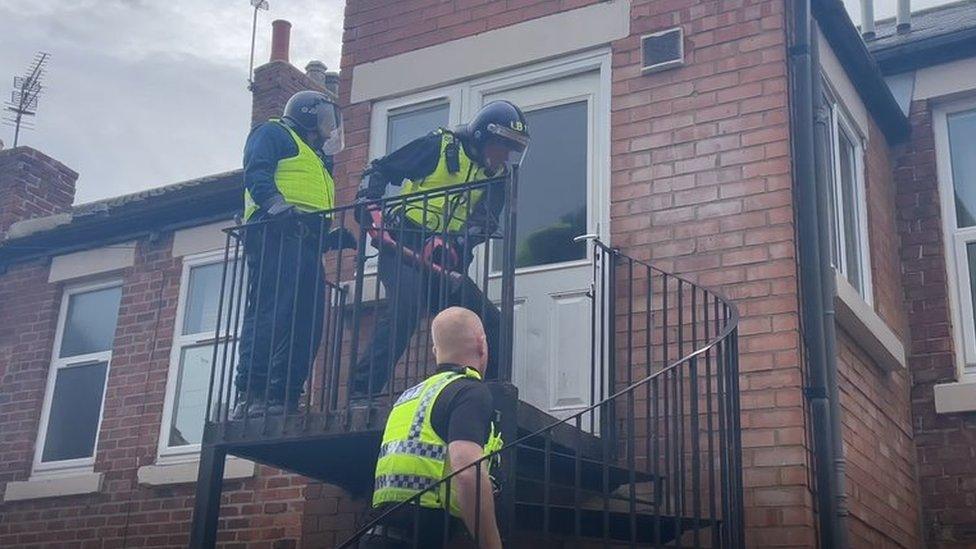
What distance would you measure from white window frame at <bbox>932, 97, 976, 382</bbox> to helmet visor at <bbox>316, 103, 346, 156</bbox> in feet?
13.3

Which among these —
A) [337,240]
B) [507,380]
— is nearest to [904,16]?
[337,240]

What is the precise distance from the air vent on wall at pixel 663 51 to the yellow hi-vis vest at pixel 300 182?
1919 millimetres

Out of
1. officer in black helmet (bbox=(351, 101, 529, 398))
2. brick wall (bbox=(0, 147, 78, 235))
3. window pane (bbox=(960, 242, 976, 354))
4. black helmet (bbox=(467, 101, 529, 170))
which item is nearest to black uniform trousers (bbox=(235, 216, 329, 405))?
officer in black helmet (bbox=(351, 101, 529, 398))

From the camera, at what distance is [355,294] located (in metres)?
5.95

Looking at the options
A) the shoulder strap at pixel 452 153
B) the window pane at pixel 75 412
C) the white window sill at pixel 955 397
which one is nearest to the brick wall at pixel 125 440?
the window pane at pixel 75 412

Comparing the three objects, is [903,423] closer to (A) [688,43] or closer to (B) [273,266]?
(A) [688,43]

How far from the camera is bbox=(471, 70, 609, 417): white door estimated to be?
21.5 feet

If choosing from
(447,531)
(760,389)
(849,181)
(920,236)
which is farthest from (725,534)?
(920,236)

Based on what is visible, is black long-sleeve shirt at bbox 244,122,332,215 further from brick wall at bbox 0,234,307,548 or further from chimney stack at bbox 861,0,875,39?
chimney stack at bbox 861,0,875,39

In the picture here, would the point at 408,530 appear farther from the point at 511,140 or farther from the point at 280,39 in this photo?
the point at 280,39

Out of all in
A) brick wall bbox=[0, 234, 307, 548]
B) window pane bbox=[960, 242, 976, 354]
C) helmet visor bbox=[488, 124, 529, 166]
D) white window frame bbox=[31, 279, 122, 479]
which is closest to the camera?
helmet visor bbox=[488, 124, 529, 166]

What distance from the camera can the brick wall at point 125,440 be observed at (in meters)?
8.91

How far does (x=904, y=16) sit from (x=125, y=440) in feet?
23.3

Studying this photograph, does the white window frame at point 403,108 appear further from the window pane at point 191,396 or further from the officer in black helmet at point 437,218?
the window pane at point 191,396
